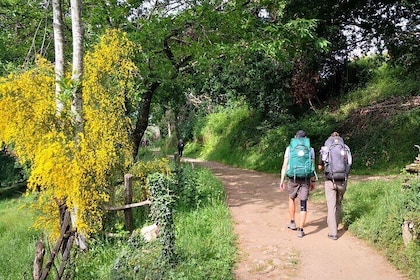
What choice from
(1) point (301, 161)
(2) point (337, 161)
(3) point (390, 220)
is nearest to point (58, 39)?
(1) point (301, 161)

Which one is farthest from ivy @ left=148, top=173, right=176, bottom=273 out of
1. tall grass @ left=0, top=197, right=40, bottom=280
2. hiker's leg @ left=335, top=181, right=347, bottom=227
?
hiker's leg @ left=335, top=181, right=347, bottom=227

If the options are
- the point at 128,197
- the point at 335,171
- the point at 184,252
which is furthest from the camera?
the point at 128,197

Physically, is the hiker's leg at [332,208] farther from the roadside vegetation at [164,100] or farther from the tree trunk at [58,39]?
the tree trunk at [58,39]

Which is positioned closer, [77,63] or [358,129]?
[77,63]

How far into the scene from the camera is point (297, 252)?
5.97m

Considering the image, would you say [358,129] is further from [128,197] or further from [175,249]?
[175,249]

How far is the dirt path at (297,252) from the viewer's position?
205 inches

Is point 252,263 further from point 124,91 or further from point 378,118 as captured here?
point 378,118

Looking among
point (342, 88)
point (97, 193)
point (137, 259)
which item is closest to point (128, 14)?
point (97, 193)

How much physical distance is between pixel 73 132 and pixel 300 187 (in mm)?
4112

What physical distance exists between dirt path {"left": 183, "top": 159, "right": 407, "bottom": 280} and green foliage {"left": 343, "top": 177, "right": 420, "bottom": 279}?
0.18 m

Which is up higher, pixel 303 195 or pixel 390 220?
pixel 303 195

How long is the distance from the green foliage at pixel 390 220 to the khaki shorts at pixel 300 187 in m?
1.12

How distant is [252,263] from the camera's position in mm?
5582
